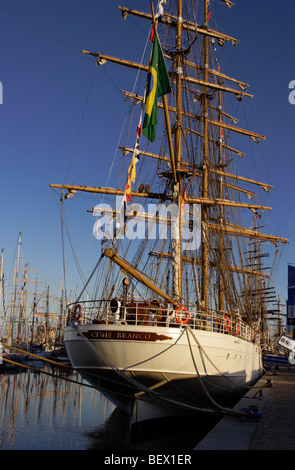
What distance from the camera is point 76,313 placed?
19.1 metres

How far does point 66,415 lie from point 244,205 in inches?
805

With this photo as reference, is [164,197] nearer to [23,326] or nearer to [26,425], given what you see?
[26,425]

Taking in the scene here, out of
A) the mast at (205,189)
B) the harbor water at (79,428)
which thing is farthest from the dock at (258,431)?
the mast at (205,189)

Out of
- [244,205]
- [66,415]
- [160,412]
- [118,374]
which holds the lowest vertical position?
[66,415]

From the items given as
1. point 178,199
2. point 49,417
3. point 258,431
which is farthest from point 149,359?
point 49,417

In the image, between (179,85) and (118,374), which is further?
(179,85)

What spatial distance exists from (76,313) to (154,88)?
367 inches

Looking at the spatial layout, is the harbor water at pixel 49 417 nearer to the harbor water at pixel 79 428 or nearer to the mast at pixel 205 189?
the harbor water at pixel 79 428

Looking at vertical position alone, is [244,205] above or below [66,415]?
above

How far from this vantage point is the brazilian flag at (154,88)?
698 inches

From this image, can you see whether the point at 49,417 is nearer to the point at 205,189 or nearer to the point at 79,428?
the point at 79,428

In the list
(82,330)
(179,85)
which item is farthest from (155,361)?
(179,85)

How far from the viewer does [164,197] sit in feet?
80.7
